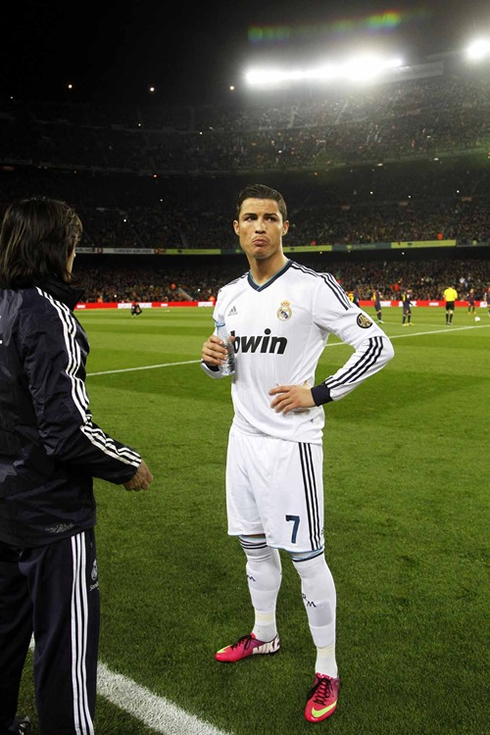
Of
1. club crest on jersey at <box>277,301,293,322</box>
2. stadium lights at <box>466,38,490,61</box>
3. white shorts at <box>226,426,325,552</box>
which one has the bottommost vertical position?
white shorts at <box>226,426,325,552</box>

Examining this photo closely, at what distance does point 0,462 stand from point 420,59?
6464 cm

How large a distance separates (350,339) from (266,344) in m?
0.40

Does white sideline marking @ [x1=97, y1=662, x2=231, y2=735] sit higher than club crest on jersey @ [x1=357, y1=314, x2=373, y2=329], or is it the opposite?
club crest on jersey @ [x1=357, y1=314, x2=373, y2=329]

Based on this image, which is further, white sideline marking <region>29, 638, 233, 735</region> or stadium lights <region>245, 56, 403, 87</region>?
stadium lights <region>245, 56, 403, 87</region>

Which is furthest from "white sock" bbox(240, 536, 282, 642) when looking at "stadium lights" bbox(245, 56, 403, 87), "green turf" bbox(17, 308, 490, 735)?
"stadium lights" bbox(245, 56, 403, 87)

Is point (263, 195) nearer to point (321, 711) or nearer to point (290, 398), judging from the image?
point (290, 398)

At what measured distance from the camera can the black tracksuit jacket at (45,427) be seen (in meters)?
1.96

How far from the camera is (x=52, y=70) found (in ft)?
155

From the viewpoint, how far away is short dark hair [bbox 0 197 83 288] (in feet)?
6.70

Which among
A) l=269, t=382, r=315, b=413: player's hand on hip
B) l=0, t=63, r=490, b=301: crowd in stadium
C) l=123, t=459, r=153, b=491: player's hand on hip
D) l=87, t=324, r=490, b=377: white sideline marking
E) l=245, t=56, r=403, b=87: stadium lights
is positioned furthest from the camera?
l=245, t=56, r=403, b=87: stadium lights

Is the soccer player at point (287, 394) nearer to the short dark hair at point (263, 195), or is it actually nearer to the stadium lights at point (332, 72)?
the short dark hair at point (263, 195)

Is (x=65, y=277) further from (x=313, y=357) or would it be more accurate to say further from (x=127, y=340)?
(x=127, y=340)

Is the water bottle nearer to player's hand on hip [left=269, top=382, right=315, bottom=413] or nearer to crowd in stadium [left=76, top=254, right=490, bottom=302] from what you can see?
player's hand on hip [left=269, top=382, right=315, bottom=413]

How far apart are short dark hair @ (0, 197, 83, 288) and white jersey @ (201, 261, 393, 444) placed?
1013 mm
